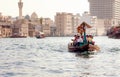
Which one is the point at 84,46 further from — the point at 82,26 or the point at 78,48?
the point at 82,26

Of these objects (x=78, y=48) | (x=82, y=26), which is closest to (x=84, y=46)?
(x=78, y=48)

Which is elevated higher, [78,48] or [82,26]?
[82,26]

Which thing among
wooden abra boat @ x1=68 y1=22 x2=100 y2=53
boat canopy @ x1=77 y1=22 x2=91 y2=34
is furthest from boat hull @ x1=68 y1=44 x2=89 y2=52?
boat canopy @ x1=77 y1=22 x2=91 y2=34

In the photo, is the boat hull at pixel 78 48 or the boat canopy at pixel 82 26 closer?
the boat hull at pixel 78 48

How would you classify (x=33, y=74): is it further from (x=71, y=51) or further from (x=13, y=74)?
(x=71, y=51)

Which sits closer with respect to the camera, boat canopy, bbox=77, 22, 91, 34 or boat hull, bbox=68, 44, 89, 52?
boat hull, bbox=68, 44, 89, 52

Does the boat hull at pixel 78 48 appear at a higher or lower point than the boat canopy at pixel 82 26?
lower

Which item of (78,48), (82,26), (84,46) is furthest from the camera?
(82,26)

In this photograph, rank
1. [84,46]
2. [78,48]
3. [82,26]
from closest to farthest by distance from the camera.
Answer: [84,46], [78,48], [82,26]

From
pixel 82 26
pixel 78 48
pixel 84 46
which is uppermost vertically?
pixel 82 26

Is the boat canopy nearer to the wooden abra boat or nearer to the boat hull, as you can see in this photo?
the wooden abra boat

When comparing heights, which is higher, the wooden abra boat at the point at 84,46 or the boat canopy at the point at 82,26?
the boat canopy at the point at 82,26

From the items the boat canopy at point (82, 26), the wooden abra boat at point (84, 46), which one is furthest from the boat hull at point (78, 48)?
the boat canopy at point (82, 26)

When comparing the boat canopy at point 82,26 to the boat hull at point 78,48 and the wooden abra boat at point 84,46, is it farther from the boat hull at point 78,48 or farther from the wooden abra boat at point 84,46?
the boat hull at point 78,48
